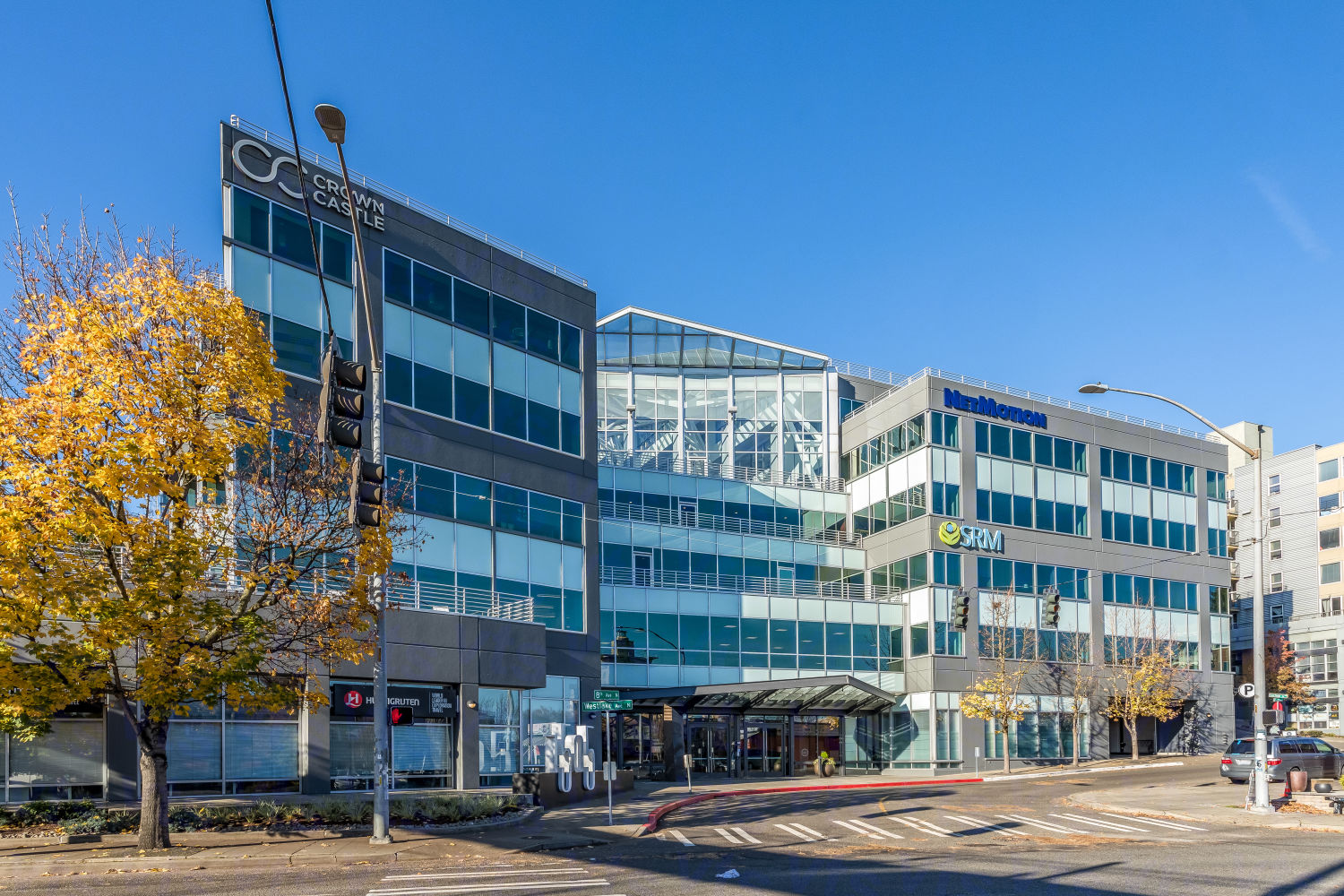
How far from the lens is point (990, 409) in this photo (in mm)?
56219

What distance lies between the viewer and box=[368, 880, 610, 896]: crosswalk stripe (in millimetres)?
15184

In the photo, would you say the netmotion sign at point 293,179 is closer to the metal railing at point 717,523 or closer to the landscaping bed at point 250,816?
the landscaping bed at point 250,816

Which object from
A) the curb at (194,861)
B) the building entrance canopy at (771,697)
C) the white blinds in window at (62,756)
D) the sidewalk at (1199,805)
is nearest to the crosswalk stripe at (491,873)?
the curb at (194,861)

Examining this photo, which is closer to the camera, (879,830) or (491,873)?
(491,873)

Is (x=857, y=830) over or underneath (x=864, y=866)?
underneath

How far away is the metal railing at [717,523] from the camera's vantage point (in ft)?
171

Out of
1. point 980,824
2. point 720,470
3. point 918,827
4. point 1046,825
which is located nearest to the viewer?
point 918,827

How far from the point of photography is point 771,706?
159ft

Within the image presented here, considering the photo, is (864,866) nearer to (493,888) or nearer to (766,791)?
(493,888)

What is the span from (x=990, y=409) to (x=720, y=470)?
13.1 metres

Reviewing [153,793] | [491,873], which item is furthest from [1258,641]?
[153,793]

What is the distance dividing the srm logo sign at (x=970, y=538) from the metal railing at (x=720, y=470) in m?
7.21

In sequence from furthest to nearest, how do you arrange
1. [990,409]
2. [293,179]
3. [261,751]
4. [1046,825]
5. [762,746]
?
1. [990,409]
2. [762,746]
3. [293,179]
4. [261,751]
5. [1046,825]

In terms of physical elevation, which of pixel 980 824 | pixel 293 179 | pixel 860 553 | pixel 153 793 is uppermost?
pixel 293 179
